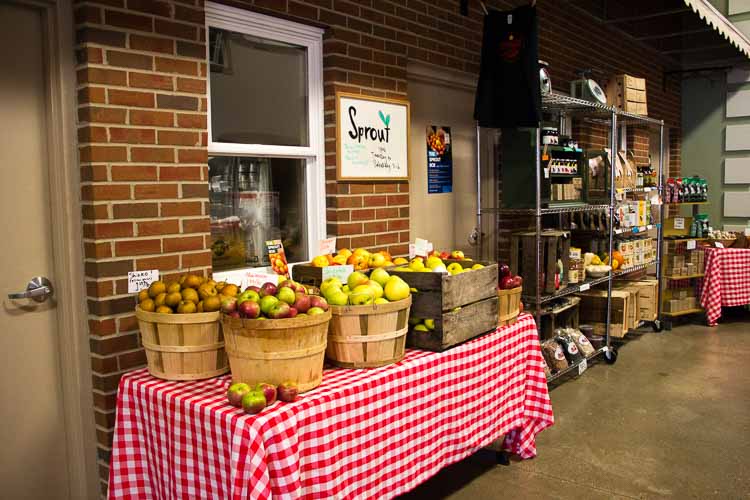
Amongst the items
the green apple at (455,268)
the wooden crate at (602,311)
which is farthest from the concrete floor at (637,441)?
the green apple at (455,268)

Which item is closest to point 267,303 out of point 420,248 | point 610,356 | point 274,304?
point 274,304

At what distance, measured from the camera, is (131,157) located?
2748 mm

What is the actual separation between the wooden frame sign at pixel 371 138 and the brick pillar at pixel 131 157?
939 millimetres

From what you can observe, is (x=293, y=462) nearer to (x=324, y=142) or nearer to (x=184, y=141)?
(x=184, y=141)

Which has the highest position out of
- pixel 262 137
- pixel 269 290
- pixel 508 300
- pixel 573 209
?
pixel 262 137

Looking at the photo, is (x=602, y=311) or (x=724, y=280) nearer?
(x=602, y=311)

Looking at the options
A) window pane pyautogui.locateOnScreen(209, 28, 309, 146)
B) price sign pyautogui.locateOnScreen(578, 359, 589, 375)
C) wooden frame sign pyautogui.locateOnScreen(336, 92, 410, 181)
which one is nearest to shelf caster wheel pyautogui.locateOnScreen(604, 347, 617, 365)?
price sign pyautogui.locateOnScreen(578, 359, 589, 375)

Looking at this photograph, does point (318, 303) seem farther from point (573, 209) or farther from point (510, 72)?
point (573, 209)

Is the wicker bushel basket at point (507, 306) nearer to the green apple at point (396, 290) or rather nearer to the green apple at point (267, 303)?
the green apple at point (396, 290)

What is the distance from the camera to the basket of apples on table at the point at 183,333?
2.40m

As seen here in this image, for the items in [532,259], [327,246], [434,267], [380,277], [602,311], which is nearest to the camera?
[380,277]

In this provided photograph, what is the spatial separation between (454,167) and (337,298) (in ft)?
8.77

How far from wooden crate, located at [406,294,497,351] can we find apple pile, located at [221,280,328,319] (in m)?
0.59

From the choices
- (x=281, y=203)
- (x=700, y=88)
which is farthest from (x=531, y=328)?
(x=700, y=88)
